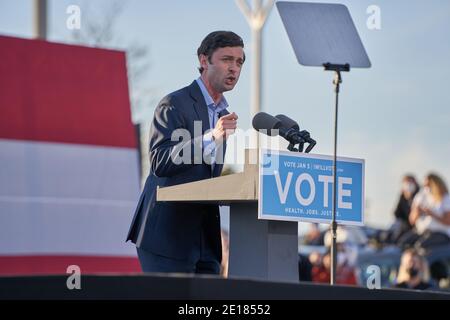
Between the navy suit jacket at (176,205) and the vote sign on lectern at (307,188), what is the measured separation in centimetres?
43

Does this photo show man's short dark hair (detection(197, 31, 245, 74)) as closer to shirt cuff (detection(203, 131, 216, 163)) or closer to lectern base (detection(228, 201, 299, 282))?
shirt cuff (detection(203, 131, 216, 163))

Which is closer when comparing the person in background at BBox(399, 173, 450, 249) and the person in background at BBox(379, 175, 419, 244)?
the person in background at BBox(399, 173, 450, 249)

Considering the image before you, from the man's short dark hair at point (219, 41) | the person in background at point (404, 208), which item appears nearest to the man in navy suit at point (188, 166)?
the man's short dark hair at point (219, 41)

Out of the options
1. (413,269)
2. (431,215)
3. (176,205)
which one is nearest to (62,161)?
(176,205)

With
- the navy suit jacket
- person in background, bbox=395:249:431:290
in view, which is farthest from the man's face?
person in background, bbox=395:249:431:290

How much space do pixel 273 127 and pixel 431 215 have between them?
580cm

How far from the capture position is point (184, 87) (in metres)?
4.02

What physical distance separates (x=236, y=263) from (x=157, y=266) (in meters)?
0.30

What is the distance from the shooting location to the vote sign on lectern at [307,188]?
348 cm

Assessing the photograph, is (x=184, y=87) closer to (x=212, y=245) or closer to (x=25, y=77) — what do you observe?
(x=212, y=245)

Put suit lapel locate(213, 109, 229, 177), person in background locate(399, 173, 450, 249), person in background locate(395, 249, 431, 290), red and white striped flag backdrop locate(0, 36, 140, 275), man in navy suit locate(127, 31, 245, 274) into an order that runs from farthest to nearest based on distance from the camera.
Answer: person in background locate(399, 173, 450, 249) → person in background locate(395, 249, 431, 290) → red and white striped flag backdrop locate(0, 36, 140, 275) → suit lapel locate(213, 109, 229, 177) → man in navy suit locate(127, 31, 245, 274)

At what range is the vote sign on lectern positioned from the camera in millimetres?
3477

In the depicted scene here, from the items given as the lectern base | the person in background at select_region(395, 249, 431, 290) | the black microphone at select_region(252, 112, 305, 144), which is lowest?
the person in background at select_region(395, 249, 431, 290)
